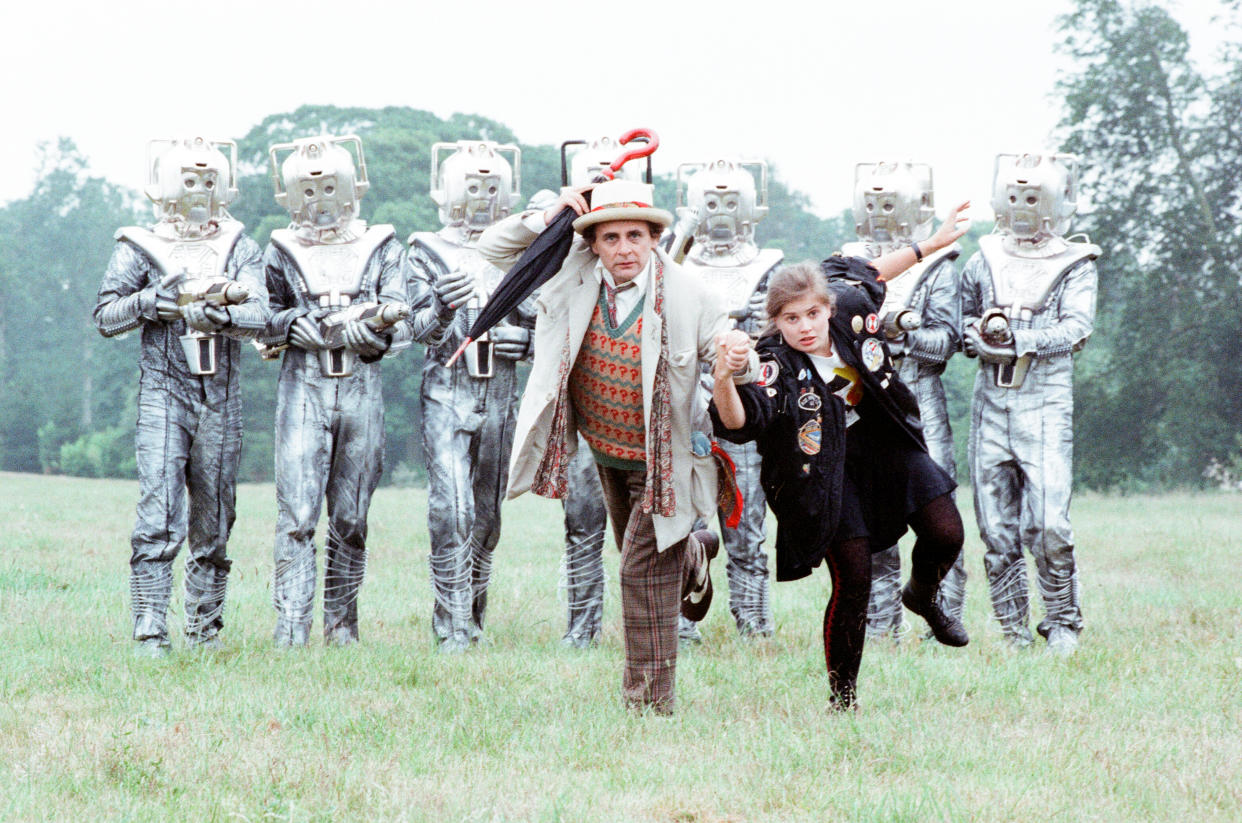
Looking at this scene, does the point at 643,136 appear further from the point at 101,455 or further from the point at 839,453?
the point at 101,455

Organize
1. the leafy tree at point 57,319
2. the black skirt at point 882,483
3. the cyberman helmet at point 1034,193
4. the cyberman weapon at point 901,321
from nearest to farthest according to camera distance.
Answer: the black skirt at point 882,483, the cyberman weapon at point 901,321, the cyberman helmet at point 1034,193, the leafy tree at point 57,319

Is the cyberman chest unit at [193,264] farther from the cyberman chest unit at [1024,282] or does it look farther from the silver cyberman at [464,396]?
the cyberman chest unit at [1024,282]

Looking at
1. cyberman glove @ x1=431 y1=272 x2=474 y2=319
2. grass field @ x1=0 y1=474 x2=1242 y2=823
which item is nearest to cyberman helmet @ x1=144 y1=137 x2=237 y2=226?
cyberman glove @ x1=431 y1=272 x2=474 y2=319

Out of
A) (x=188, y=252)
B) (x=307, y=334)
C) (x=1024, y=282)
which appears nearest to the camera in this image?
(x=307, y=334)

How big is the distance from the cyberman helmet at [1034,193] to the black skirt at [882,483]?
2947 millimetres

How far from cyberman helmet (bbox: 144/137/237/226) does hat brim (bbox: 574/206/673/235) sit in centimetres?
310

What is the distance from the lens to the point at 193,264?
27.2 ft

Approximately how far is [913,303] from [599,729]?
3949 mm

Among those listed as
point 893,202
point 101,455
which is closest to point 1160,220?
point 893,202

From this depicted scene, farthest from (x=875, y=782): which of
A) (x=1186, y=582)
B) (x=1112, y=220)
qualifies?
(x=1112, y=220)

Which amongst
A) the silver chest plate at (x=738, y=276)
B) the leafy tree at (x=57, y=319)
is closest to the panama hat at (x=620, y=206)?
the silver chest plate at (x=738, y=276)

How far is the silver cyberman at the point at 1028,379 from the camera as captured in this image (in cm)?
852

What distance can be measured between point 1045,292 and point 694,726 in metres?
3.87

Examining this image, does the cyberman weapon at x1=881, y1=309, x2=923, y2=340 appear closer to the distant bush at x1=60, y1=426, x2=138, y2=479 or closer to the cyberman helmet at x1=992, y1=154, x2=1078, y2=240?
the cyberman helmet at x1=992, y1=154, x2=1078, y2=240
